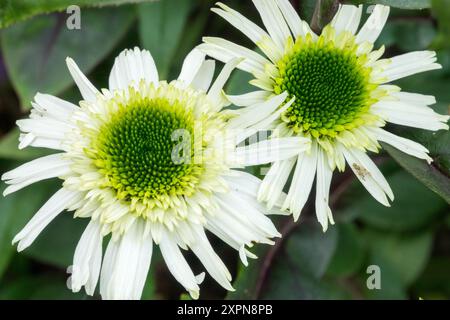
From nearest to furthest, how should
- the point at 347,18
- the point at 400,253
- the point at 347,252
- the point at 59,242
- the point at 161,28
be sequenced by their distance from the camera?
1. the point at 347,18
2. the point at 161,28
3. the point at 59,242
4. the point at 347,252
5. the point at 400,253

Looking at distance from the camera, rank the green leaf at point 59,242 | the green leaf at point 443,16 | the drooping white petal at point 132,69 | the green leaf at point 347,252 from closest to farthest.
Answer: the green leaf at point 443,16 → the drooping white petal at point 132,69 → the green leaf at point 59,242 → the green leaf at point 347,252

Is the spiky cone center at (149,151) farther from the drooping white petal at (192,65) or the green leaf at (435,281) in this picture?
the green leaf at (435,281)

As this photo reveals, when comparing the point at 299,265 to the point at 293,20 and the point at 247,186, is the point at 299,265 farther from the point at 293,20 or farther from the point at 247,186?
the point at 293,20

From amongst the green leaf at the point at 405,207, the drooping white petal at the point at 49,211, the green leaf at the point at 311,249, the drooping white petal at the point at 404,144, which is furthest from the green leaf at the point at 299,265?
the drooping white petal at the point at 49,211

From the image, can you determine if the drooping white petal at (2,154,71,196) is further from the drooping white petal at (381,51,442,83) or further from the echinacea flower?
the drooping white petal at (381,51,442,83)

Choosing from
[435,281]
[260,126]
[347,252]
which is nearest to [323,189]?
[260,126]

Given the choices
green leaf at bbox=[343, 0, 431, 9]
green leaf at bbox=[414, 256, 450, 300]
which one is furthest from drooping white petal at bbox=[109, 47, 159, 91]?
green leaf at bbox=[414, 256, 450, 300]
